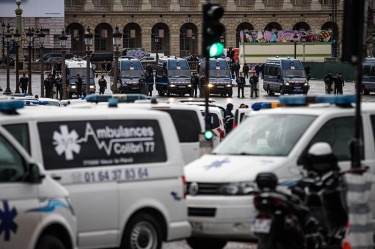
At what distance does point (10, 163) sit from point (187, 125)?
7769mm

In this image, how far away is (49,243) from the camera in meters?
11.6

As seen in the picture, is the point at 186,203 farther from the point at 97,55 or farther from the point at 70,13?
the point at 70,13

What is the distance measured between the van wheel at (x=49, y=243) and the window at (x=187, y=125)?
7215mm

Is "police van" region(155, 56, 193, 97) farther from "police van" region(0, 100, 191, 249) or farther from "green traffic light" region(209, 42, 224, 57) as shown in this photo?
"police van" region(0, 100, 191, 249)

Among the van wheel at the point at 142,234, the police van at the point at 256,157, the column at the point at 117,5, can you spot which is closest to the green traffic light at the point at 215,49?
the police van at the point at 256,157

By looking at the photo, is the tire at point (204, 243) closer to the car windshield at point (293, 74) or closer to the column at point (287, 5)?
the car windshield at point (293, 74)

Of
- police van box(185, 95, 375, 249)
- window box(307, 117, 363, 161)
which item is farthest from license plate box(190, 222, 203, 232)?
window box(307, 117, 363, 161)

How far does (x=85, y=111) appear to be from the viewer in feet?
43.9

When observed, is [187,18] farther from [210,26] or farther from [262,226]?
[262,226]

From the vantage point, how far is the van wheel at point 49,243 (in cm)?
1156

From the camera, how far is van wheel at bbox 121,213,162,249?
13.1 meters

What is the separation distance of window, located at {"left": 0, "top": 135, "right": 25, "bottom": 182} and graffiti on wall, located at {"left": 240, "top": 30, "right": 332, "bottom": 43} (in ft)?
333

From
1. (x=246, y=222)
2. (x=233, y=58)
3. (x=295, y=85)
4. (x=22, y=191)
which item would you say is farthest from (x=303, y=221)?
(x=233, y=58)

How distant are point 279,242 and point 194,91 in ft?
199
